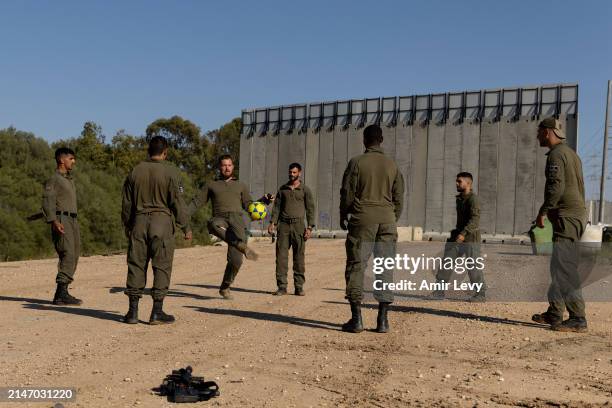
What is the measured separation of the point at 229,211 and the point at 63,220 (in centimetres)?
233

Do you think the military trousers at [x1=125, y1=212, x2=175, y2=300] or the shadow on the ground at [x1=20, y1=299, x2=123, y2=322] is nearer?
the military trousers at [x1=125, y1=212, x2=175, y2=300]

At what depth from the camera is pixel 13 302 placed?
1048 cm

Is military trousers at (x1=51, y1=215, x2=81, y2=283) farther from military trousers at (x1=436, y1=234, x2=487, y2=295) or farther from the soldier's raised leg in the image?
military trousers at (x1=436, y1=234, x2=487, y2=295)

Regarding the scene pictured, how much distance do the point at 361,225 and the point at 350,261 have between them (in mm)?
411

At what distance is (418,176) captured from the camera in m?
47.8

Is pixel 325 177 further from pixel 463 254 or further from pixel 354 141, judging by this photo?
pixel 463 254

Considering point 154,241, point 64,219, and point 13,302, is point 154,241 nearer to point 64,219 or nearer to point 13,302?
point 64,219

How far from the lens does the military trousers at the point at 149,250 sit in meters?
8.52

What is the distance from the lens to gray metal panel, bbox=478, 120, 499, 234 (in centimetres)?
4434

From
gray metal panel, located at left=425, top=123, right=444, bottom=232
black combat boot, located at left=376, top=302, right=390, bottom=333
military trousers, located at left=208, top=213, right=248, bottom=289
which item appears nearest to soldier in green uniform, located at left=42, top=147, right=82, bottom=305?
military trousers, located at left=208, top=213, right=248, bottom=289

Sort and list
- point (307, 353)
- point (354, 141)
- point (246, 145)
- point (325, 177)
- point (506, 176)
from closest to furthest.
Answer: point (307, 353)
point (506, 176)
point (354, 141)
point (325, 177)
point (246, 145)

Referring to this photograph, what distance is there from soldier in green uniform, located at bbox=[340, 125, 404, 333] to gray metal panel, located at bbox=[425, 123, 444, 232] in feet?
128

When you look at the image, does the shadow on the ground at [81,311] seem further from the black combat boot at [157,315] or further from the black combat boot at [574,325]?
the black combat boot at [574,325]

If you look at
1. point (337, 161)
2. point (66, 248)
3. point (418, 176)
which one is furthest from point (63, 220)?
point (337, 161)
